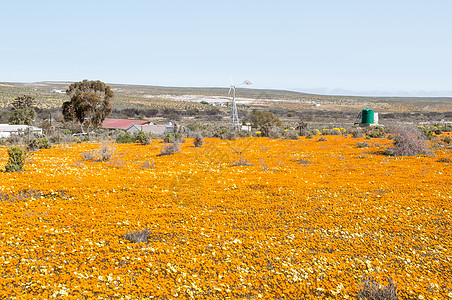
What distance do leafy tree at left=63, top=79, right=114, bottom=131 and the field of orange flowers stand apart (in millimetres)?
20695

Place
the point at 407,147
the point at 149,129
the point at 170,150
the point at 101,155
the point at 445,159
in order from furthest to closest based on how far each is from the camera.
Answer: the point at 149,129 → the point at 407,147 → the point at 170,150 → the point at 445,159 → the point at 101,155

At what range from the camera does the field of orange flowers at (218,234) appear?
5555 millimetres

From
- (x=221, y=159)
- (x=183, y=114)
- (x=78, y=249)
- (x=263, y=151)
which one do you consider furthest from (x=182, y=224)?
(x=183, y=114)

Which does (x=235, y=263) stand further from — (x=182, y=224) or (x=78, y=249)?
(x=78, y=249)

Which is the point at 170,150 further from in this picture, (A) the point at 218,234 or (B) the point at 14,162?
(A) the point at 218,234

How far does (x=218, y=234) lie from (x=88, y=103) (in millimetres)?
29416

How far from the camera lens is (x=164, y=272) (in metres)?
5.89

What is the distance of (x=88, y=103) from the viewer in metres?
33.1

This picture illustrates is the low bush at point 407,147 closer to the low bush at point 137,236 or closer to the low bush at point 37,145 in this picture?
the low bush at point 137,236

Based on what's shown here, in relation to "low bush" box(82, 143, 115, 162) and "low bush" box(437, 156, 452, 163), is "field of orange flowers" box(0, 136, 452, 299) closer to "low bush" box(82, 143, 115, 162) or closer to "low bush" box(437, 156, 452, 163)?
"low bush" box(82, 143, 115, 162)

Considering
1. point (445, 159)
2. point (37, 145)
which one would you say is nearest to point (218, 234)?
point (445, 159)

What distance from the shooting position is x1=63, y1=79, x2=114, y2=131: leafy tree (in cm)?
3306

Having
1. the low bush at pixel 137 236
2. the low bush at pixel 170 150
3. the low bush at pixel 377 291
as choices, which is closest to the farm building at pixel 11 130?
the low bush at pixel 170 150

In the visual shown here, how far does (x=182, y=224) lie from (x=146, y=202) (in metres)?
2.01
